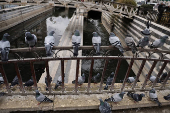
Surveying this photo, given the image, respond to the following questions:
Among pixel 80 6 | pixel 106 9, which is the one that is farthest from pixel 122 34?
pixel 80 6

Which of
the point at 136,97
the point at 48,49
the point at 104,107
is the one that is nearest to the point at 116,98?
the point at 104,107

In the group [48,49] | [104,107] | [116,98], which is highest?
[48,49]

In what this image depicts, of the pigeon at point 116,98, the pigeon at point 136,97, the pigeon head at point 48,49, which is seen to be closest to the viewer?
the pigeon head at point 48,49

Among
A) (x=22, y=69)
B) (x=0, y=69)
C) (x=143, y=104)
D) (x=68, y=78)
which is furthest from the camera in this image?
(x=22, y=69)

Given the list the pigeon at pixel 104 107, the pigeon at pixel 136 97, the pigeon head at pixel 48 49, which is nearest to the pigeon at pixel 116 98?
the pigeon at pixel 104 107

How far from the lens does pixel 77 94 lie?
3.09 metres

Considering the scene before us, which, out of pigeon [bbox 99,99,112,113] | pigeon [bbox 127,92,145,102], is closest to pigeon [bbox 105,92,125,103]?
pigeon [bbox 99,99,112,113]

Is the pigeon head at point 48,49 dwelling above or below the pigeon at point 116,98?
above

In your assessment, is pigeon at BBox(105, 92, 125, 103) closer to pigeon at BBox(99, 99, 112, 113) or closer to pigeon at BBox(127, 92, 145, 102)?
pigeon at BBox(99, 99, 112, 113)

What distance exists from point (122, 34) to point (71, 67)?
967 cm

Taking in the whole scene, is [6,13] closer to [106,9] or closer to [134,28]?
[106,9]

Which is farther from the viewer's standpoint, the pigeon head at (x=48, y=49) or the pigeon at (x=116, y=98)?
the pigeon at (x=116, y=98)

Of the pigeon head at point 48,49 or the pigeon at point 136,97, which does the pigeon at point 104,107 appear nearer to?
the pigeon at point 136,97

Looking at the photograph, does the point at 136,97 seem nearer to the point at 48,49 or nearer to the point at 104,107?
the point at 104,107
